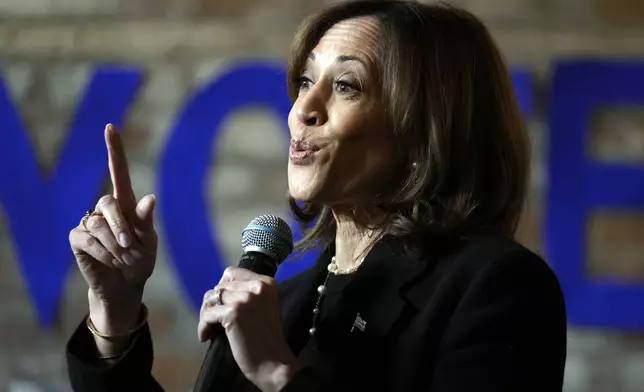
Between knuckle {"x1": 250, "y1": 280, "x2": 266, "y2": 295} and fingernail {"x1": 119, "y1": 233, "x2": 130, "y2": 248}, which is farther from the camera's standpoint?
fingernail {"x1": 119, "y1": 233, "x2": 130, "y2": 248}

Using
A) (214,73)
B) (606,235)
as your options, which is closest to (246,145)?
(214,73)

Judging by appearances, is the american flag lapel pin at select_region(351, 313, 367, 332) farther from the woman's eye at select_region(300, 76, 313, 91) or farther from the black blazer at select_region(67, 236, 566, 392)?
the woman's eye at select_region(300, 76, 313, 91)

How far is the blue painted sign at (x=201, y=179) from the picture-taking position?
2.24m

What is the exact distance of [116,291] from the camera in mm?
1169

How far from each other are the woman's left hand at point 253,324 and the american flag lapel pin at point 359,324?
0.15m

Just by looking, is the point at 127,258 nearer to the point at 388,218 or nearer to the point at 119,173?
the point at 119,173

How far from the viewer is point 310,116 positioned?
3.72ft

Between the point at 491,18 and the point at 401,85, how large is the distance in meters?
1.28

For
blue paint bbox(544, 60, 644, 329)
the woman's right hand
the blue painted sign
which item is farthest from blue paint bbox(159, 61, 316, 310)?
the woman's right hand

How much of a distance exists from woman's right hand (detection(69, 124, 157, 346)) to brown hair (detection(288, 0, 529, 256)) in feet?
1.01

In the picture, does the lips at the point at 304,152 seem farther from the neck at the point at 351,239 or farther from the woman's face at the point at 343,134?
the neck at the point at 351,239

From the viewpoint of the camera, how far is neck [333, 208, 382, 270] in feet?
3.94

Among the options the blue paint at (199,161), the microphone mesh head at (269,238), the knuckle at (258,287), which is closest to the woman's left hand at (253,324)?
the knuckle at (258,287)

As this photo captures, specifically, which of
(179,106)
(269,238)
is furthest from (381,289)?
(179,106)
